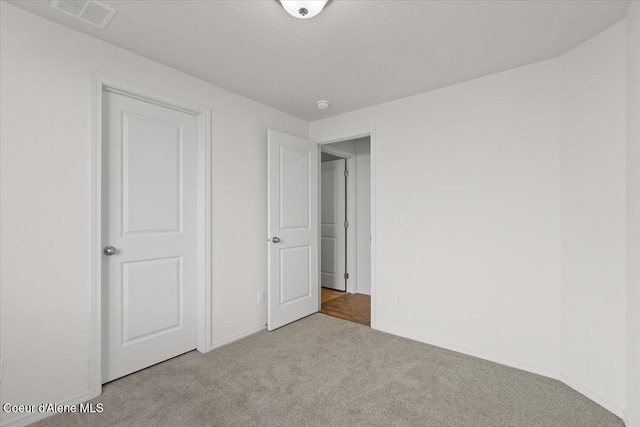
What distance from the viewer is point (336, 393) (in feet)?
6.45

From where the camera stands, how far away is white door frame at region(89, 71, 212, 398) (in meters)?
1.93

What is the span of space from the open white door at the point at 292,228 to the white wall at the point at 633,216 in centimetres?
260

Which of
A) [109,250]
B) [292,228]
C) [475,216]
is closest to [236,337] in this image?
[292,228]

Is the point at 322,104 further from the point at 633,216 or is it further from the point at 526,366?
the point at 526,366

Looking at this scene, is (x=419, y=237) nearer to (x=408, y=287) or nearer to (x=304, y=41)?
(x=408, y=287)

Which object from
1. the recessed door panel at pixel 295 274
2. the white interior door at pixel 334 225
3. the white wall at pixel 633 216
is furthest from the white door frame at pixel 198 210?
the white wall at pixel 633 216

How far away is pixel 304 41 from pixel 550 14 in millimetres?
1450

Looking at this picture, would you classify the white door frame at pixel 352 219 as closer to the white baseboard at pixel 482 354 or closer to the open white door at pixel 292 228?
the open white door at pixel 292 228

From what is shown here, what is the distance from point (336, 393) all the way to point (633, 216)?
6.63 feet

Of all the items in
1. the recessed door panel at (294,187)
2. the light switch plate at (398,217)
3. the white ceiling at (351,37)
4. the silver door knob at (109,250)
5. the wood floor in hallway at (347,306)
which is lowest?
the wood floor in hallway at (347,306)

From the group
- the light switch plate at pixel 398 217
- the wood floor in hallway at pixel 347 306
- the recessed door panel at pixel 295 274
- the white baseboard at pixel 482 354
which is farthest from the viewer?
the wood floor in hallway at pixel 347 306

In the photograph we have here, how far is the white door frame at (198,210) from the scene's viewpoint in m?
1.93

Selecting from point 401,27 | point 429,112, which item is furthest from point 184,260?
point 429,112

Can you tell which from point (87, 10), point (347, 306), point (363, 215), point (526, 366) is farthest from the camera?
point (363, 215)
